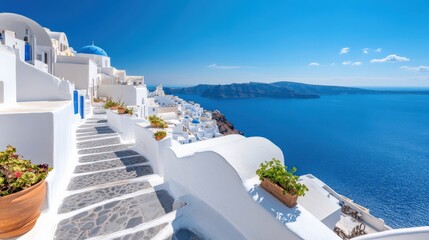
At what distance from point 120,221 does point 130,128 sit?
Answer: 602 cm

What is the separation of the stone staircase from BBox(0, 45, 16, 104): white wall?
9.20ft

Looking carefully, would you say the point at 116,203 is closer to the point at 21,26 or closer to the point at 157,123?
the point at 157,123

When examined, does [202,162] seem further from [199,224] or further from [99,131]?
[99,131]

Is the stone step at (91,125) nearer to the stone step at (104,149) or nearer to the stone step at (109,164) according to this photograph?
the stone step at (104,149)

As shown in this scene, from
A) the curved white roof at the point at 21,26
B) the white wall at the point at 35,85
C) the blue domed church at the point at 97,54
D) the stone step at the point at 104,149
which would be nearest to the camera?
the stone step at the point at 104,149

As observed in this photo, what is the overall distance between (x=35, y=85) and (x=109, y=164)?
18.8ft

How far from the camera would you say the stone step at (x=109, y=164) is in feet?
19.6

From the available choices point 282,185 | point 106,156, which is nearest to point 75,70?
point 106,156

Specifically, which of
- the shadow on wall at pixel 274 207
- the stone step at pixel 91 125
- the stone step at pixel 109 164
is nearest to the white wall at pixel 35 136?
the stone step at pixel 109 164

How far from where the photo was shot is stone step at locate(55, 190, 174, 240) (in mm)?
3439

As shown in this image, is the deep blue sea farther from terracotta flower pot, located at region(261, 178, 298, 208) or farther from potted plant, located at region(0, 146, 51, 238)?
potted plant, located at region(0, 146, 51, 238)

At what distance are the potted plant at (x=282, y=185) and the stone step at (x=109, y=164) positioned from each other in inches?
193

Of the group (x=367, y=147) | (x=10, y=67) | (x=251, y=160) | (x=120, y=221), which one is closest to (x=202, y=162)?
(x=251, y=160)

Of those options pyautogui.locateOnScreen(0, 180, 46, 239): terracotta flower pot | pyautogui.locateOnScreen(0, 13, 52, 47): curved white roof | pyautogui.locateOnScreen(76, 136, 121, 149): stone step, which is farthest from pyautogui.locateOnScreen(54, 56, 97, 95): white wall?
pyautogui.locateOnScreen(0, 180, 46, 239): terracotta flower pot
